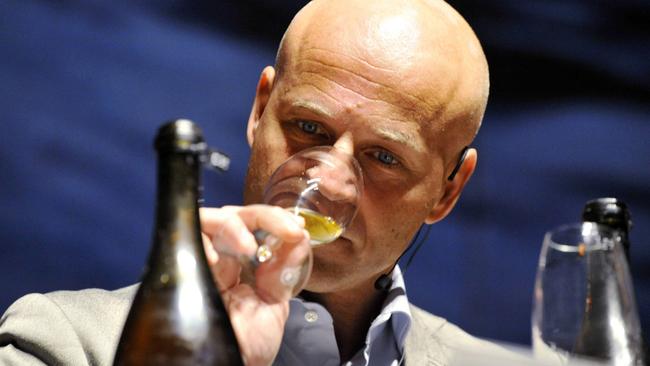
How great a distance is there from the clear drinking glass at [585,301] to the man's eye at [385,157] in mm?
578

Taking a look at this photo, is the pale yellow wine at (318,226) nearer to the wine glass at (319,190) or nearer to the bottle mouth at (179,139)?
the wine glass at (319,190)

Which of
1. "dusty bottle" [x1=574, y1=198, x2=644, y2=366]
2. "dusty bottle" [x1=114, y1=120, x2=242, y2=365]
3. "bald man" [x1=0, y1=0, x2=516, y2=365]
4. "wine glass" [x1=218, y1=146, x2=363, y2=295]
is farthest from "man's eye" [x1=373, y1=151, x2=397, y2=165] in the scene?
"dusty bottle" [x1=114, y1=120, x2=242, y2=365]

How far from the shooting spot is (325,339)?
1.62 meters

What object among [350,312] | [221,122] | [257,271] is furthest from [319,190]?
[221,122]

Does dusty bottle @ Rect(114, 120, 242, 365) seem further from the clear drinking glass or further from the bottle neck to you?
the clear drinking glass

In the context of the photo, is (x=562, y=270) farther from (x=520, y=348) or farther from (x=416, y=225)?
(x=416, y=225)

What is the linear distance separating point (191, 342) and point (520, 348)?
0.78ft

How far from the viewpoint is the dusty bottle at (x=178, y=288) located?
0.67 metres

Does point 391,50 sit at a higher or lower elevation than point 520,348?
lower

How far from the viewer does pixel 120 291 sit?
1.66 metres

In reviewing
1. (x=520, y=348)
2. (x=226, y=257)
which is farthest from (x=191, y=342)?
(x=520, y=348)

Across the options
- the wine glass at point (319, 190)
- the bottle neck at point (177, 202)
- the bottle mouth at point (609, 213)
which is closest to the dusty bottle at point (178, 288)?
the bottle neck at point (177, 202)

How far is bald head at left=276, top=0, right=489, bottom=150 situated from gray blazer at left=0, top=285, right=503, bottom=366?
0.40m

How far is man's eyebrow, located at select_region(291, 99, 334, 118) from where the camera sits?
4.61 ft
